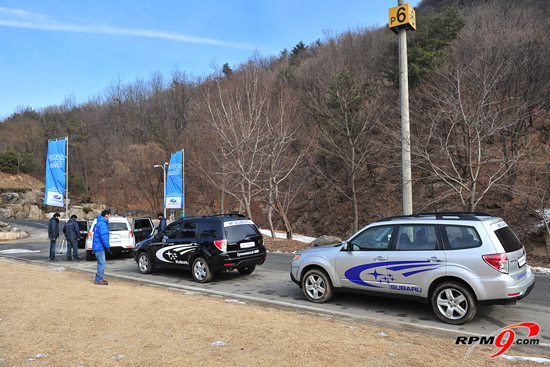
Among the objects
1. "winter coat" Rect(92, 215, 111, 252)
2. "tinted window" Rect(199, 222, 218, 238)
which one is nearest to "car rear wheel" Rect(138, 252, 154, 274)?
"winter coat" Rect(92, 215, 111, 252)

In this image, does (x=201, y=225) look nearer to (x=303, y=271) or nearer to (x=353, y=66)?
(x=303, y=271)

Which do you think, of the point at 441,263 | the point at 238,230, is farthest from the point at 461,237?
the point at 238,230

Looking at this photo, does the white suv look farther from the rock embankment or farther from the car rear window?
the rock embankment

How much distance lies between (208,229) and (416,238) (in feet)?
18.5

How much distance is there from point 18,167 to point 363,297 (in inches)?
2665

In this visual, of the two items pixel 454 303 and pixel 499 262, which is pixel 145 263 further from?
pixel 499 262

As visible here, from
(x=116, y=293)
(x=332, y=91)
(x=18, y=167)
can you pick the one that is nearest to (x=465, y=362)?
(x=116, y=293)

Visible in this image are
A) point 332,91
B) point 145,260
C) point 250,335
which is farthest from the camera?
point 332,91

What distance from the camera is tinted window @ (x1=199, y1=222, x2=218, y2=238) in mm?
10391

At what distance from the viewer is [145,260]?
1224cm

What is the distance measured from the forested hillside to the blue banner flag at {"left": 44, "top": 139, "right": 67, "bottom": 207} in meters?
8.37

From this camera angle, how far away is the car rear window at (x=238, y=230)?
10.3 meters

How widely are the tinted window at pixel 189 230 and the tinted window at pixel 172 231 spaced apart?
0.81ft

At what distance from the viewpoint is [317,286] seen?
803 cm
